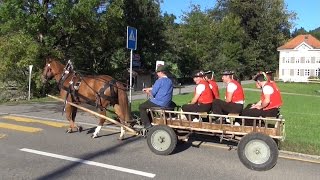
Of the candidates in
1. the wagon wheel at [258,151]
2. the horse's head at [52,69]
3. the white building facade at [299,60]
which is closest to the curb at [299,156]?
the wagon wheel at [258,151]

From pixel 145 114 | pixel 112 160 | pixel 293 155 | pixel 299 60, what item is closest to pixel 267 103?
pixel 293 155

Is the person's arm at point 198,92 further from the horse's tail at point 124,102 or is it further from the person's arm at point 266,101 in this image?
the horse's tail at point 124,102

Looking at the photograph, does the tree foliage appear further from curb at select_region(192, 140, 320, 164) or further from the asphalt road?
curb at select_region(192, 140, 320, 164)

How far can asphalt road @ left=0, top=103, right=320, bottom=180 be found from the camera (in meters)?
7.49

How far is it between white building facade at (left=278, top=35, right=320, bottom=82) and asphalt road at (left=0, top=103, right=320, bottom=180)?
246 feet

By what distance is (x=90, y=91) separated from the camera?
36.1 feet

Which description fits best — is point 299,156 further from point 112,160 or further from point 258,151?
point 112,160

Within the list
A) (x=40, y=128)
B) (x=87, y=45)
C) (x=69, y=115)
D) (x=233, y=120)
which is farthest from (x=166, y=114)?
(x=87, y=45)

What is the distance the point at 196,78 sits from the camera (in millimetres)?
9609

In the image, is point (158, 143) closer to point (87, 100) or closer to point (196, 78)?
point (196, 78)

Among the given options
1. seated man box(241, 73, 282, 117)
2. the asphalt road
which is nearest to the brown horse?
the asphalt road

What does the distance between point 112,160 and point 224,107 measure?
263 cm

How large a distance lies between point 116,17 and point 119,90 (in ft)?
56.8

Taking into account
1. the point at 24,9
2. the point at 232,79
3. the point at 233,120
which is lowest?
the point at 233,120
